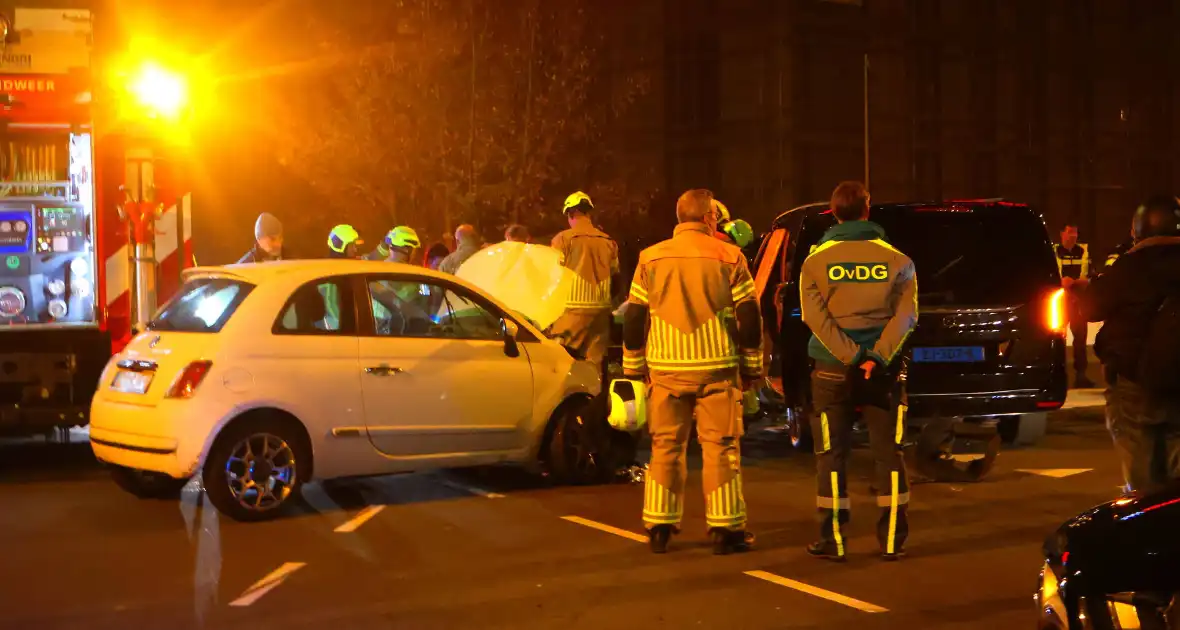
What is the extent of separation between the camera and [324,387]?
782 centimetres

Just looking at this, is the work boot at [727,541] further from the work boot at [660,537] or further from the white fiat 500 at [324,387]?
the white fiat 500 at [324,387]

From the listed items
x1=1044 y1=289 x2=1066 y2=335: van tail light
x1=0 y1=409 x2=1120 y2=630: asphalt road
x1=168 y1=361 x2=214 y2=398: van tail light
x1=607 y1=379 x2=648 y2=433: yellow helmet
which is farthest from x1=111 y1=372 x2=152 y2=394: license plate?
x1=1044 y1=289 x2=1066 y2=335: van tail light

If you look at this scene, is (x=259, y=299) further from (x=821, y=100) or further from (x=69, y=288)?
(x=821, y=100)

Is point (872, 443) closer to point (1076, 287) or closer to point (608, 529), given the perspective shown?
point (1076, 287)

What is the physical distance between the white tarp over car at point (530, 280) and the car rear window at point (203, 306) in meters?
2.31

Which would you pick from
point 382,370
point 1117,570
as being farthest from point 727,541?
point 1117,570

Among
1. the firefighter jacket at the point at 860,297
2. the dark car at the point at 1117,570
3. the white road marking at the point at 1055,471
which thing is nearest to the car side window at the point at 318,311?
the firefighter jacket at the point at 860,297

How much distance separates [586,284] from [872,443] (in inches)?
142

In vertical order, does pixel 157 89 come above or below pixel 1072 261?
above

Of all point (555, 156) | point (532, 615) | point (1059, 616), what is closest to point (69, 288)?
point (532, 615)

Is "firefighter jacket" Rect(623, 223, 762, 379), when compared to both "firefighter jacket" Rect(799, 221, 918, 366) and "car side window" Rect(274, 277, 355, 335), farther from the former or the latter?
"car side window" Rect(274, 277, 355, 335)

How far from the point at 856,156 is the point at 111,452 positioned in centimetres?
3595

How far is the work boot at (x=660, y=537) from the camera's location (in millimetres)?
6781

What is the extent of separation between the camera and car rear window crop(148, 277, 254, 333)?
780 centimetres
